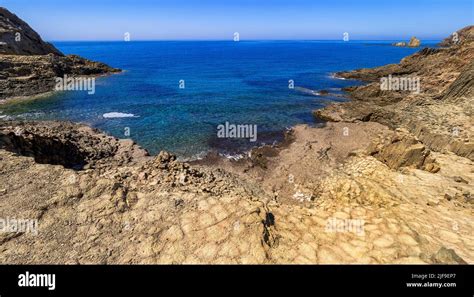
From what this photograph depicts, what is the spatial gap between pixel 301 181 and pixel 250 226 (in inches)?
451

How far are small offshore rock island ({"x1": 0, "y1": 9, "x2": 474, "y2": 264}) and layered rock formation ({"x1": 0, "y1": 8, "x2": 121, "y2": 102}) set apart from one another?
97.9ft

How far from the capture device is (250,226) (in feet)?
32.6

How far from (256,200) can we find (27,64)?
64681 millimetres

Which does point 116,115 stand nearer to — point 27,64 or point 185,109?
point 185,109

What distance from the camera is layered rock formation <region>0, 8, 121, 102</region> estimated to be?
160ft

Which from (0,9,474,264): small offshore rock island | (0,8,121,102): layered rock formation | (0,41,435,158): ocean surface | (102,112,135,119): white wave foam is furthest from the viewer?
(0,8,121,102): layered rock formation

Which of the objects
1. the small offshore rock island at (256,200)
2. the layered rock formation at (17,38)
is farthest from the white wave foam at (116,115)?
the layered rock formation at (17,38)

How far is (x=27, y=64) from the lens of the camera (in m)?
54.6

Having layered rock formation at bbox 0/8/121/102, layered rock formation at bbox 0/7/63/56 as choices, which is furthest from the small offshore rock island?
layered rock formation at bbox 0/7/63/56

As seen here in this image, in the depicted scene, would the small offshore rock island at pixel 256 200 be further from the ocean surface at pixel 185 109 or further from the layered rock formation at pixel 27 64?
the layered rock formation at pixel 27 64

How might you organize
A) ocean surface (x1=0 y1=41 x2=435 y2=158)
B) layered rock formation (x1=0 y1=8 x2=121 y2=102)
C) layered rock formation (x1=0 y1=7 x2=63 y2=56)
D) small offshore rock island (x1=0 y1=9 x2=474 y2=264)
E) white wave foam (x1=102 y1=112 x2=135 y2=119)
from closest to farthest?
1. small offshore rock island (x1=0 y1=9 x2=474 y2=264)
2. ocean surface (x1=0 y1=41 x2=435 y2=158)
3. white wave foam (x1=102 y1=112 x2=135 y2=119)
4. layered rock formation (x1=0 y1=8 x2=121 y2=102)
5. layered rock formation (x1=0 y1=7 x2=63 y2=56)

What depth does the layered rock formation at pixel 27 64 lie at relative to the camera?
4891 cm

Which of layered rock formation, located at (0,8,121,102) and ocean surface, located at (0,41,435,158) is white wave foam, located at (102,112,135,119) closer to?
ocean surface, located at (0,41,435,158)
